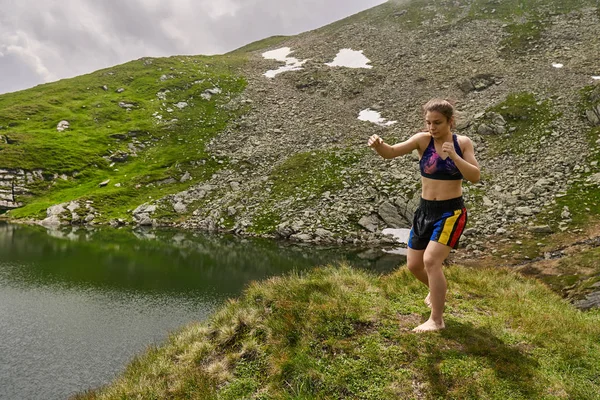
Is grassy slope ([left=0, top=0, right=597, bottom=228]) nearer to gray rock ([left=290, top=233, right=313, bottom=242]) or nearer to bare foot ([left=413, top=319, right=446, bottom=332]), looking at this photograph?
gray rock ([left=290, top=233, right=313, bottom=242])

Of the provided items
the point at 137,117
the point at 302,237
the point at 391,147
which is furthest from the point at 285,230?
the point at 137,117

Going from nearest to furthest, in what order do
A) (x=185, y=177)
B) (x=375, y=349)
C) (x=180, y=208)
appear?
(x=375, y=349) → (x=180, y=208) → (x=185, y=177)

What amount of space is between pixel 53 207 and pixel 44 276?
1241 inches

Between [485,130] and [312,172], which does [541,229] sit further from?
[312,172]

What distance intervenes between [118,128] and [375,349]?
259 feet

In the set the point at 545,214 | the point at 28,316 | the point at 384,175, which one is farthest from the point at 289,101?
the point at 28,316

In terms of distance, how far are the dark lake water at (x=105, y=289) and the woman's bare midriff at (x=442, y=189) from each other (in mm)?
11165

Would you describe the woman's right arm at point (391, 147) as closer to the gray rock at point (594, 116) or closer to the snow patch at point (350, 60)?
the gray rock at point (594, 116)

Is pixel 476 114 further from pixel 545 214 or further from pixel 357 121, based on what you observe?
pixel 545 214

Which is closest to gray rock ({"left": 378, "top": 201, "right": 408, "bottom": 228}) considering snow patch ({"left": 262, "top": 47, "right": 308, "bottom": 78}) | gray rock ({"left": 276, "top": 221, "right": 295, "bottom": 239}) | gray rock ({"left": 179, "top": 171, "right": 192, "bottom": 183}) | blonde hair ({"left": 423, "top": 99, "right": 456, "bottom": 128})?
gray rock ({"left": 276, "top": 221, "right": 295, "bottom": 239})

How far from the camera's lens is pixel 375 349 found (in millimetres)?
6512

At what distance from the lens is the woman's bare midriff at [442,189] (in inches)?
252

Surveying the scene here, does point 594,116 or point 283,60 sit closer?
point 594,116

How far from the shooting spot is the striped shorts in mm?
6340
